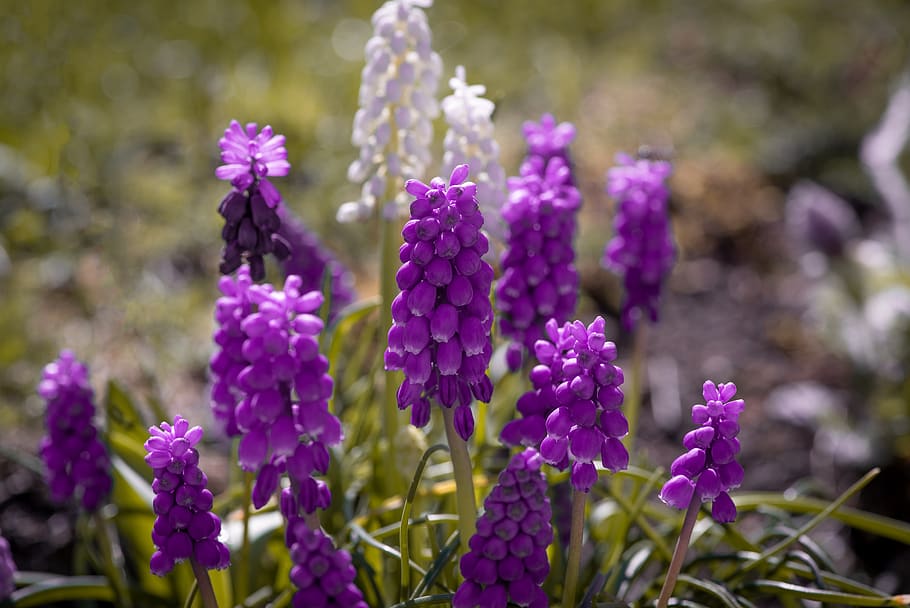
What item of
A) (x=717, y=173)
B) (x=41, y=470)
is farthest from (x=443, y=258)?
(x=717, y=173)

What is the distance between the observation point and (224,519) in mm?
3258

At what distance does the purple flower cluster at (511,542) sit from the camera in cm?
201

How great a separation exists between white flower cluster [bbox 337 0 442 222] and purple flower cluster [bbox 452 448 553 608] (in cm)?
103

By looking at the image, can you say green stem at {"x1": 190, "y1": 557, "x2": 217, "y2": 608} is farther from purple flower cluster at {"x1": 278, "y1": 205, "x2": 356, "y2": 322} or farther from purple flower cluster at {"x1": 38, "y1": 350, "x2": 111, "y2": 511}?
purple flower cluster at {"x1": 278, "y1": 205, "x2": 356, "y2": 322}

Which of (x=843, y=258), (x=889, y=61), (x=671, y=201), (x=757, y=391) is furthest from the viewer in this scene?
(x=889, y=61)

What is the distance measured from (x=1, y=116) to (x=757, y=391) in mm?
6039

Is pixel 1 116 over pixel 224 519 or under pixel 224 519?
over

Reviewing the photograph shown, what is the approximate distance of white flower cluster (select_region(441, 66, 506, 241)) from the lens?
99.7 inches

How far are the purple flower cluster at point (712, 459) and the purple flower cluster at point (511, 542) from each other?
0.91 feet

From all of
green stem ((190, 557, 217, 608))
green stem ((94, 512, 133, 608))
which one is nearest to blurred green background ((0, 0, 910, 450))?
green stem ((94, 512, 133, 608))

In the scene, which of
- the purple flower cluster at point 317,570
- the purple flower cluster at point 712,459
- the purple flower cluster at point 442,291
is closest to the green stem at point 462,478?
the purple flower cluster at point 442,291

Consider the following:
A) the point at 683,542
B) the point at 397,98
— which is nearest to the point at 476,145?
the point at 397,98

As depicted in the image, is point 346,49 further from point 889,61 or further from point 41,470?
point 41,470

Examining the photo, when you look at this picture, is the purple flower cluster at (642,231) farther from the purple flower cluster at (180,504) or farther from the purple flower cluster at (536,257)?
the purple flower cluster at (180,504)
